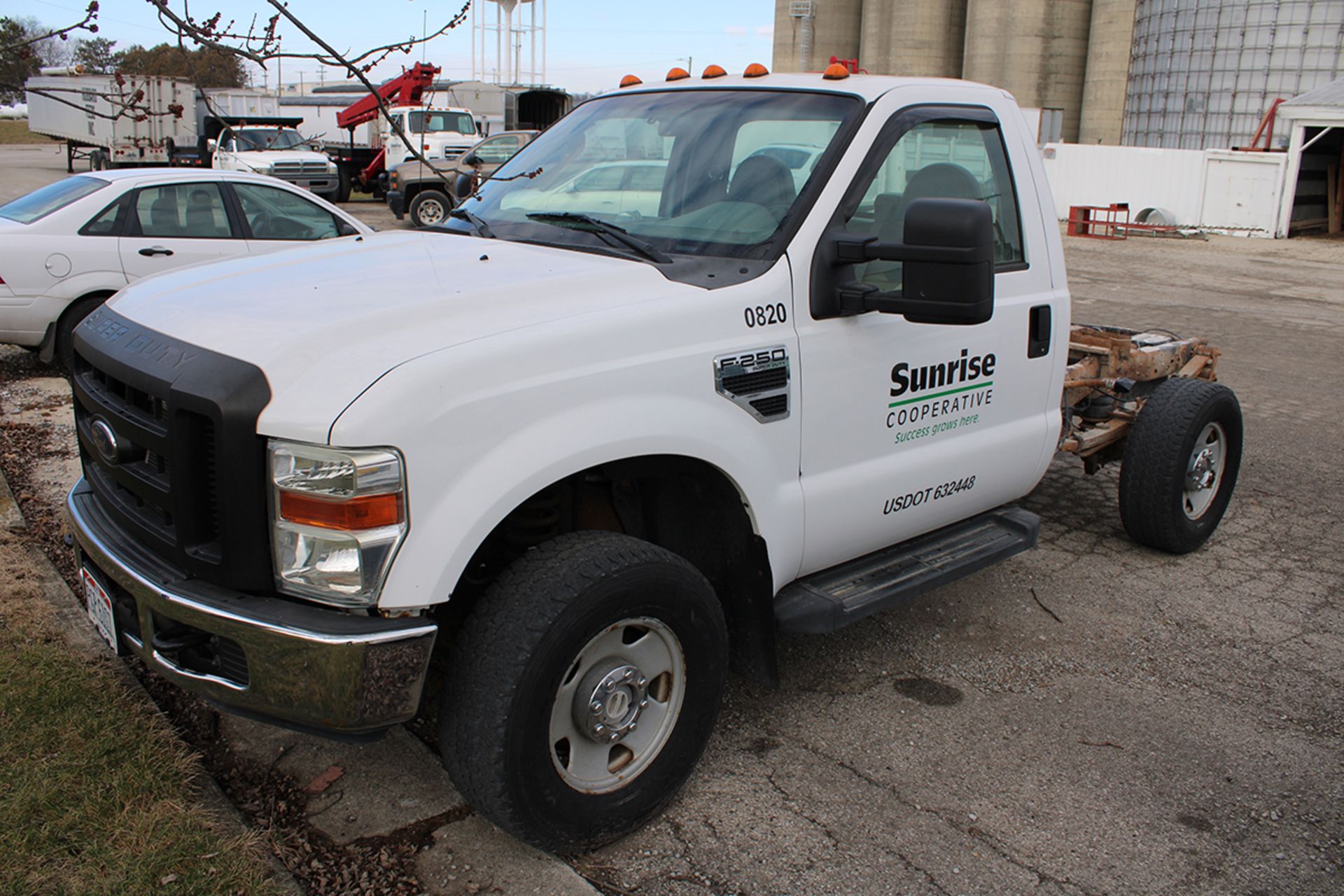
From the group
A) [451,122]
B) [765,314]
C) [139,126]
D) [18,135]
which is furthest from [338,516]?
[18,135]

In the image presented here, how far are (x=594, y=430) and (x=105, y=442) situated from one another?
138 cm

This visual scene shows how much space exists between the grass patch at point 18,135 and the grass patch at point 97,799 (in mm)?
56876

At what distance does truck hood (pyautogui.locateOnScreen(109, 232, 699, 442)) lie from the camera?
258cm

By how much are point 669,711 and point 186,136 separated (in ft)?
103

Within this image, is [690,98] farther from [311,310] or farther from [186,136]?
[186,136]

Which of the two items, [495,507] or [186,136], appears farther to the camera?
[186,136]

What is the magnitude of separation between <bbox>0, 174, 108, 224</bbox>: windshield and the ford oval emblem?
21.8ft

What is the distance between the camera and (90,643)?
411 cm

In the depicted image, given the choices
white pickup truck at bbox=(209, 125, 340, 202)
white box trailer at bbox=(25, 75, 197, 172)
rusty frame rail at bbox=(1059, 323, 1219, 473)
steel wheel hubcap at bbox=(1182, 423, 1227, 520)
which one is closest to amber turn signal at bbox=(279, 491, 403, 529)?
rusty frame rail at bbox=(1059, 323, 1219, 473)

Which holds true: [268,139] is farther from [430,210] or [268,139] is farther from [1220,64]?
[1220,64]

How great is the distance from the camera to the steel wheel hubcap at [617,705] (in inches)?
115

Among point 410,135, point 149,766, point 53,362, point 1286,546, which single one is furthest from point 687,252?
point 410,135

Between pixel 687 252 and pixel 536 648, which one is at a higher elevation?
pixel 687 252

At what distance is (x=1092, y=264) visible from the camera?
18.3 m
